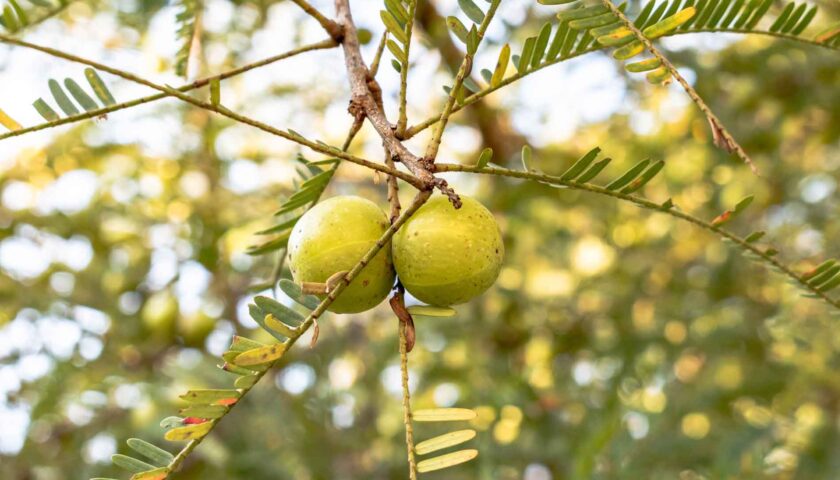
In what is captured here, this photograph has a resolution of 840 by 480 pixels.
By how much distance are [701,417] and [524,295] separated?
2.79 feet

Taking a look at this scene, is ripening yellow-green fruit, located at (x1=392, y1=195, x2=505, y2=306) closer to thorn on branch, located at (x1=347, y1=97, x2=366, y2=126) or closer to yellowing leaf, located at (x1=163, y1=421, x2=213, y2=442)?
thorn on branch, located at (x1=347, y1=97, x2=366, y2=126)

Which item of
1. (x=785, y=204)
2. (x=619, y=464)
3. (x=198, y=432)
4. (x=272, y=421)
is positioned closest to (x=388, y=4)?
(x=198, y=432)

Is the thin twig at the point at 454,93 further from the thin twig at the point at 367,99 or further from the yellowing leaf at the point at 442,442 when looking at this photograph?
the yellowing leaf at the point at 442,442

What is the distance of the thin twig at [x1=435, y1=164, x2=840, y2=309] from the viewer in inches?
39.9

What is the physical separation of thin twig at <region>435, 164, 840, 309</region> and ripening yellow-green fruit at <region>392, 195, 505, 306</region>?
9cm

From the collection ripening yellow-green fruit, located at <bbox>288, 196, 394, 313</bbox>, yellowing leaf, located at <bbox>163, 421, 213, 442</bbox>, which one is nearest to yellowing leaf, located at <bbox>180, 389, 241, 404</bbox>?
yellowing leaf, located at <bbox>163, 421, 213, 442</bbox>

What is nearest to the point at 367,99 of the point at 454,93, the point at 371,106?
the point at 371,106

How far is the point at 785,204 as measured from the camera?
10.7 feet

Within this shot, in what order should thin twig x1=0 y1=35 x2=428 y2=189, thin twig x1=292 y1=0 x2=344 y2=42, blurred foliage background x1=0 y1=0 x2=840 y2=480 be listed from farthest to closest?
blurred foliage background x1=0 y1=0 x2=840 y2=480 < thin twig x1=292 y1=0 x2=344 y2=42 < thin twig x1=0 y1=35 x2=428 y2=189

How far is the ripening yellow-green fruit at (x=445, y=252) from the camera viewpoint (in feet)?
3.56

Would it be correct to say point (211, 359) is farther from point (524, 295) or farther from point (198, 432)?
point (198, 432)

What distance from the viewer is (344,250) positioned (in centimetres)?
110

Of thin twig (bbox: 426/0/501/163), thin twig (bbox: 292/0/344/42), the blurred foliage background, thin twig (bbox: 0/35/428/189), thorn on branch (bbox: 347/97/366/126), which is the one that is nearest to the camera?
thin twig (bbox: 0/35/428/189)

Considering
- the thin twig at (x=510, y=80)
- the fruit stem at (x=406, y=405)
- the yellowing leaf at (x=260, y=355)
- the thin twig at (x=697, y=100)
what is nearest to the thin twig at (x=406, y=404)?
the fruit stem at (x=406, y=405)
